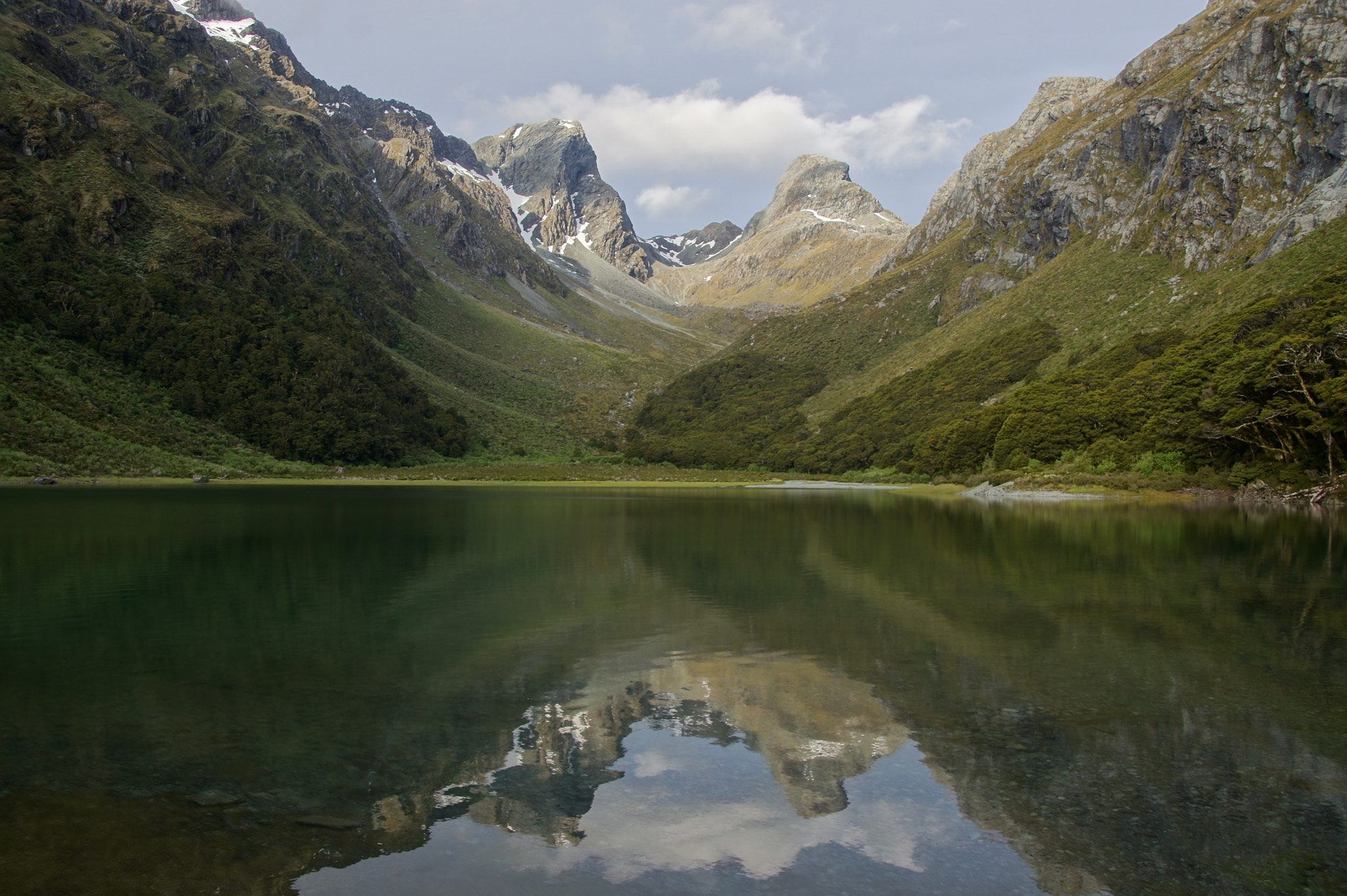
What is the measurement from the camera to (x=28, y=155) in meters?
106

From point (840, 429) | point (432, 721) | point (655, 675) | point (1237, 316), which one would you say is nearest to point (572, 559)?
point (655, 675)

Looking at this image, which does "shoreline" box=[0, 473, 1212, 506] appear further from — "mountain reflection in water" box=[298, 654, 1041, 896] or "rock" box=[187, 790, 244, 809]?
"rock" box=[187, 790, 244, 809]

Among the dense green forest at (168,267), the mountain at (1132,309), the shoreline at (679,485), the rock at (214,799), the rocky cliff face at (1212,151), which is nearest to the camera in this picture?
the rock at (214,799)

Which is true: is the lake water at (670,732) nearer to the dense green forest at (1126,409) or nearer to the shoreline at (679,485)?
the dense green forest at (1126,409)

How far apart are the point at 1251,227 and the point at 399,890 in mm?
123691

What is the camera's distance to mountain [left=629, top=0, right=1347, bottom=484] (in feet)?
196

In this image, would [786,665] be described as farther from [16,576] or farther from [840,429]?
[840,429]

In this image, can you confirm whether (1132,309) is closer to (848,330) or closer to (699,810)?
(848,330)

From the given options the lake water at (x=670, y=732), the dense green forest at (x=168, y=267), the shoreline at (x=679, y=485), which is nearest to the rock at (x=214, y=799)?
the lake water at (x=670, y=732)

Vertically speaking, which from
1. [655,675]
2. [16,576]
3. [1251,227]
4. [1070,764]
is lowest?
[16,576]

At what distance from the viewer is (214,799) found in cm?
726

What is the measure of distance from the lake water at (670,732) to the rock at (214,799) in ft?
0.41

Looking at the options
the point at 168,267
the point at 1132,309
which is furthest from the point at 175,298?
the point at 1132,309

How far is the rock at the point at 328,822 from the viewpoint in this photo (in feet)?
22.5
